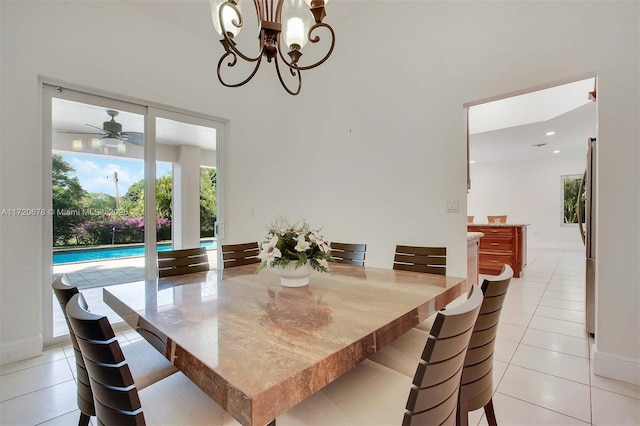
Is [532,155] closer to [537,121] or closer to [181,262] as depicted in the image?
[537,121]

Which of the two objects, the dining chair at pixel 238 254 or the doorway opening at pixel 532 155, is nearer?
the dining chair at pixel 238 254

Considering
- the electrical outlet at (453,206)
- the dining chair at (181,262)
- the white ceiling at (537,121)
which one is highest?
the white ceiling at (537,121)

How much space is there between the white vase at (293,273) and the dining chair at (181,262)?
0.86m

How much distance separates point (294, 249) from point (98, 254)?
91.6 inches

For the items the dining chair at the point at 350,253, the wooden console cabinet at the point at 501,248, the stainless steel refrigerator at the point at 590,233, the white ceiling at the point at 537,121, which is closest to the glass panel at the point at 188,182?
the dining chair at the point at 350,253

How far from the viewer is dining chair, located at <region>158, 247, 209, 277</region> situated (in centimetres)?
201

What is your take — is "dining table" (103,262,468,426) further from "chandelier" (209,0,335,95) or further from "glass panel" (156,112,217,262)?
"glass panel" (156,112,217,262)

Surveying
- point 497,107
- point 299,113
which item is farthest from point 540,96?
point 299,113

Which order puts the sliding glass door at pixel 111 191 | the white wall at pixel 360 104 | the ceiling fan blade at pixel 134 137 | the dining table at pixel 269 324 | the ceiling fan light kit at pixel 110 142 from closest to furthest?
Answer: the dining table at pixel 269 324, the white wall at pixel 360 104, the sliding glass door at pixel 111 191, the ceiling fan light kit at pixel 110 142, the ceiling fan blade at pixel 134 137

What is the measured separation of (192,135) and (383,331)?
10.8 ft

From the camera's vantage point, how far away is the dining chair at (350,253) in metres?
2.47

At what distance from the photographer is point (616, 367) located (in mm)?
2023

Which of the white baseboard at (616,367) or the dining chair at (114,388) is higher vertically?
the dining chair at (114,388)

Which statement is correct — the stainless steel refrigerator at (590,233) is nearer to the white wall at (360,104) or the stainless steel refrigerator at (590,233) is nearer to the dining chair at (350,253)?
the white wall at (360,104)
